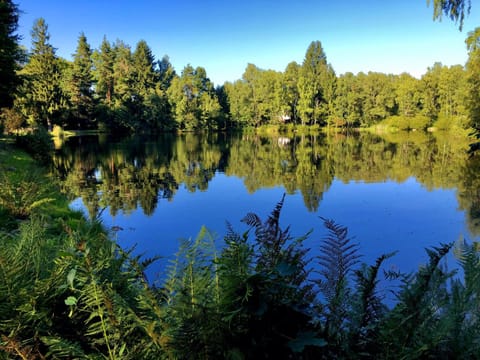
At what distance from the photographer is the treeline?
49.7 metres

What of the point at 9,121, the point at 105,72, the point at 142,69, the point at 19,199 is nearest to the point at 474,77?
the point at 19,199

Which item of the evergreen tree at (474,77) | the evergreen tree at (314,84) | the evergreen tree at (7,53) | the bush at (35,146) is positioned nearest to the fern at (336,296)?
the bush at (35,146)

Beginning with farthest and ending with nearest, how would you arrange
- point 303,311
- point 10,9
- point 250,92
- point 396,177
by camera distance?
point 250,92
point 10,9
point 396,177
point 303,311

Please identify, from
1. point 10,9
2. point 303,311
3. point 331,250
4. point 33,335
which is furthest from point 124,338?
point 10,9

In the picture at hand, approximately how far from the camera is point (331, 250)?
1790 millimetres

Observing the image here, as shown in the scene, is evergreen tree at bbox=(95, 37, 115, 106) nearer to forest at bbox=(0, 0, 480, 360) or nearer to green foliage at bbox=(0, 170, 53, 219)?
forest at bbox=(0, 0, 480, 360)

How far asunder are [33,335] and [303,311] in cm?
122

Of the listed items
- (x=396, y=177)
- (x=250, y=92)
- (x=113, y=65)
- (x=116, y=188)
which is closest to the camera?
(x=116, y=188)

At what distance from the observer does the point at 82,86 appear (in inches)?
2266

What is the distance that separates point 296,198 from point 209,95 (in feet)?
194

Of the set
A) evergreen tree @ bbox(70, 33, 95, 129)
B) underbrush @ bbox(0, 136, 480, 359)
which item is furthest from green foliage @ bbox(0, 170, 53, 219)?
evergreen tree @ bbox(70, 33, 95, 129)

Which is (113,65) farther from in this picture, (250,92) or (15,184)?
(15,184)

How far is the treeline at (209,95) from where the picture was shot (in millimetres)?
49719

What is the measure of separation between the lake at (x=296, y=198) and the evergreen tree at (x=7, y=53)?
555 centimetres
